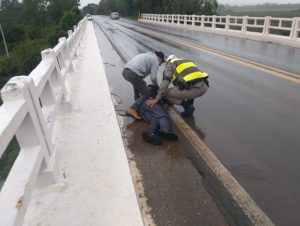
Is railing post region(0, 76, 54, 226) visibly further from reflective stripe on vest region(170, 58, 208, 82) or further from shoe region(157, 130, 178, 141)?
reflective stripe on vest region(170, 58, 208, 82)

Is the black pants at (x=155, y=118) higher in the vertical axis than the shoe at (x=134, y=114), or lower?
higher

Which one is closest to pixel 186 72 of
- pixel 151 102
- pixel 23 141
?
pixel 151 102

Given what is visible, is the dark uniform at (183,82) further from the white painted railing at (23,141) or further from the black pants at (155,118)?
the white painted railing at (23,141)

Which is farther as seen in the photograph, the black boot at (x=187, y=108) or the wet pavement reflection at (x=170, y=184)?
the black boot at (x=187, y=108)

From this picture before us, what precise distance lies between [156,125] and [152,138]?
0.38m

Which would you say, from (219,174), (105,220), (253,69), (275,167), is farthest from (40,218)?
(253,69)

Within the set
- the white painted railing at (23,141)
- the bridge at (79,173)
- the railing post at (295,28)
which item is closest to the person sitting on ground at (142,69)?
the bridge at (79,173)

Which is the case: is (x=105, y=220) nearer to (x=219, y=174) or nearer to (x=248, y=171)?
(x=219, y=174)

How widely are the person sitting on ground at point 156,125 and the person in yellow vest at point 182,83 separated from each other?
14 centimetres

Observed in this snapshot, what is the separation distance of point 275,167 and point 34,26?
12050cm

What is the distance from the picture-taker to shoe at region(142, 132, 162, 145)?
14.5 ft

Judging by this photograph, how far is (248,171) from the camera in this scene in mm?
3703

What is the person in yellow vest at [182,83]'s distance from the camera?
211 inches

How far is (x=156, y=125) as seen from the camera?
15.7 ft
